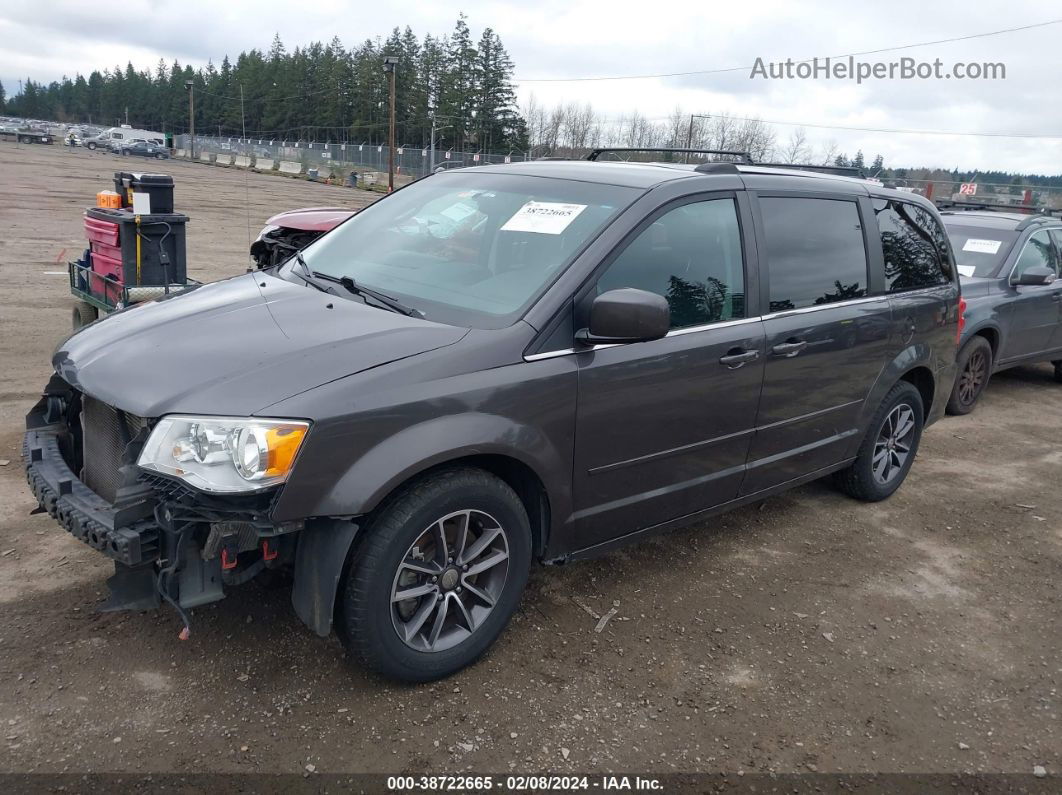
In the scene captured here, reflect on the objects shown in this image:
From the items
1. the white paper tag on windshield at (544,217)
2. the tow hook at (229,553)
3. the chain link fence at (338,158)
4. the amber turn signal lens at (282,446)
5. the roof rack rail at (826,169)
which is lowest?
the tow hook at (229,553)

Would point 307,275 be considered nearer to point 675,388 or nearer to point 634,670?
point 675,388

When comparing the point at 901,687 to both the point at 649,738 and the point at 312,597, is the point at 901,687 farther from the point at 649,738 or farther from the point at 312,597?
the point at 312,597

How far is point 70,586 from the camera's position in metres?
3.67

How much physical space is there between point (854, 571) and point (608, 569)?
1335 millimetres

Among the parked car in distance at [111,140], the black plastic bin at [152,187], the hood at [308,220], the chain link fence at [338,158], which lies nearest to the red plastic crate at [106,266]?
the black plastic bin at [152,187]

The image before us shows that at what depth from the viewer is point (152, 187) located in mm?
7020

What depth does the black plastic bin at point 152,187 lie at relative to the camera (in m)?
6.98

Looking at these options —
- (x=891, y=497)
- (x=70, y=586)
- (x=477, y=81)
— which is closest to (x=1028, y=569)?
(x=891, y=497)

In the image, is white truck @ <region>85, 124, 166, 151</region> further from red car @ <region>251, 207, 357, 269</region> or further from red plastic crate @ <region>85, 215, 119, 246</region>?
red plastic crate @ <region>85, 215, 119, 246</region>

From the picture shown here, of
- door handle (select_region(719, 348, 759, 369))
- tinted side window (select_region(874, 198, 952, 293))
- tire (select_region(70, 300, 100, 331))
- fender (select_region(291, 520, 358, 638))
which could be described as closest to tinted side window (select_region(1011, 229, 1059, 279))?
tinted side window (select_region(874, 198, 952, 293))

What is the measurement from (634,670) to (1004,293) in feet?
20.9

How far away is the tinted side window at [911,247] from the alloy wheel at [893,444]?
0.79 m

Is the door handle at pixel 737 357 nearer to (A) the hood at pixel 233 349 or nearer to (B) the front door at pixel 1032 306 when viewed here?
(A) the hood at pixel 233 349

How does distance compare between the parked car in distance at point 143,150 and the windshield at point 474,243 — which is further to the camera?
the parked car in distance at point 143,150
